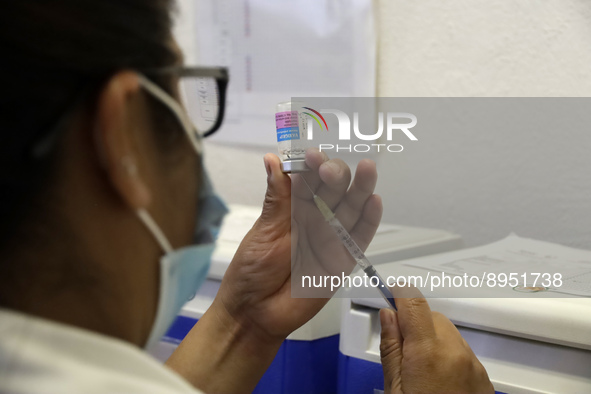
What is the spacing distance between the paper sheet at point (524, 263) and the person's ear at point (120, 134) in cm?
41

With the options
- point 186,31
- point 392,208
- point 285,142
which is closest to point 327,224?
point 285,142

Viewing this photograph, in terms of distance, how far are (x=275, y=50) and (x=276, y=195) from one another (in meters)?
0.65

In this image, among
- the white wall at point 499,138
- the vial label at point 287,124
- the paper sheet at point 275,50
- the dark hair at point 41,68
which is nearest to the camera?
the dark hair at point 41,68

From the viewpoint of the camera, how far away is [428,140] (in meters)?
0.92

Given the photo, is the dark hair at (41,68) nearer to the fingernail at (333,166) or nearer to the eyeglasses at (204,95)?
the eyeglasses at (204,95)

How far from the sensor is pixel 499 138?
93cm

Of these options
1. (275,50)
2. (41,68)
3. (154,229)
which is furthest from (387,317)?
(275,50)

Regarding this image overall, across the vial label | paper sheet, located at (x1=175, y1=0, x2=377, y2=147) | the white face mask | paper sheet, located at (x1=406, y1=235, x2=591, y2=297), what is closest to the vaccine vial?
the vial label

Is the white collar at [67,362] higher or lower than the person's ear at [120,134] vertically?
lower

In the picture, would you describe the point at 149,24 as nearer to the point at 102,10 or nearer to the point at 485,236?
the point at 102,10

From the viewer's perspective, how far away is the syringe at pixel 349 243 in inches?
24.7

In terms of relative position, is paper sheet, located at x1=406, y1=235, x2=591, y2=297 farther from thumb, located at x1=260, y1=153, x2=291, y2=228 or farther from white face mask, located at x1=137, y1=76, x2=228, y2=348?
white face mask, located at x1=137, y1=76, x2=228, y2=348

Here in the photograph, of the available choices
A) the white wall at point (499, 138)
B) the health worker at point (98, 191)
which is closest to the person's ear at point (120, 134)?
the health worker at point (98, 191)

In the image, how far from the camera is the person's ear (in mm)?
349
